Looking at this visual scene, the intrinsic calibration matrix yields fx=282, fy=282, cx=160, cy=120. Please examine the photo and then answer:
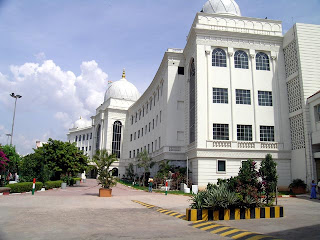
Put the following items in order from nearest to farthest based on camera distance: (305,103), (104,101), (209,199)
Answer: (209,199), (305,103), (104,101)

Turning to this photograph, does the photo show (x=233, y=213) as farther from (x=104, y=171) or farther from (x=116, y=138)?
(x=116, y=138)

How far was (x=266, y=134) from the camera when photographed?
29438mm

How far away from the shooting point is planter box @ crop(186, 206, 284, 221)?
10.9m

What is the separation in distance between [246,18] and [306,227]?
2804cm

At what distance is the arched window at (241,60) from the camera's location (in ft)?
101

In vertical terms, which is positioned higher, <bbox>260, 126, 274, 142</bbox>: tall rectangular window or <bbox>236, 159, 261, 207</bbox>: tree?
<bbox>260, 126, 274, 142</bbox>: tall rectangular window

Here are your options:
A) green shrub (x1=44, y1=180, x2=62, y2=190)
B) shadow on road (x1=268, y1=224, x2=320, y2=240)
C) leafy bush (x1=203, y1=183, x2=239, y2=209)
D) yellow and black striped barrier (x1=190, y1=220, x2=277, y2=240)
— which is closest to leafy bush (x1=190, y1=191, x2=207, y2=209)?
leafy bush (x1=203, y1=183, x2=239, y2=209)

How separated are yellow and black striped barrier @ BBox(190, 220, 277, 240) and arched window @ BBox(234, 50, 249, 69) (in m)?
23.6

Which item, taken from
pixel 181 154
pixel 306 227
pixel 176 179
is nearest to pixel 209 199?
pixel 306 227

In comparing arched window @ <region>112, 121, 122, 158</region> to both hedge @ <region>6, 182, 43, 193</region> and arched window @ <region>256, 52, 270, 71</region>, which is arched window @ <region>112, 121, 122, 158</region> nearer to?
hedge @ <region>6, 182, 43, 193</region>

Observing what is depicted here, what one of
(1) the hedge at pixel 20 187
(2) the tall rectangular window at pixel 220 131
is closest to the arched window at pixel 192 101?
(2) the tall rectangular window at pixel 220 131

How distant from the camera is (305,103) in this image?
26812 mm

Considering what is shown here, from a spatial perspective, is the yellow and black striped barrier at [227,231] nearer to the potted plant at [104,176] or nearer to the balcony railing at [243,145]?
the potted plant at [104,176]

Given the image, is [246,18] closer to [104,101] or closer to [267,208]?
[267,208]
